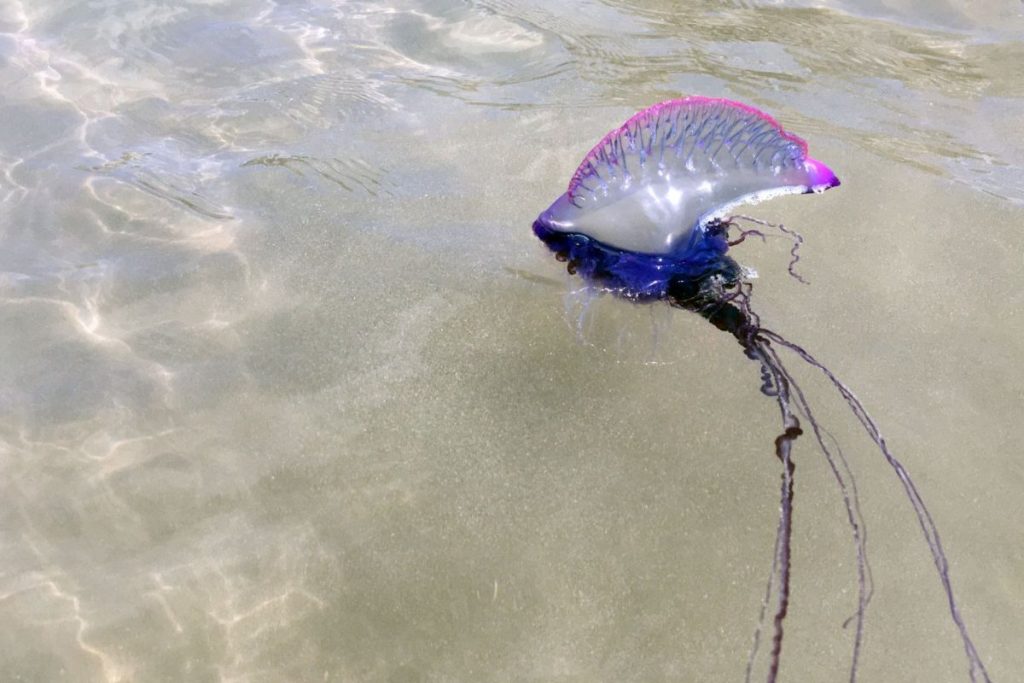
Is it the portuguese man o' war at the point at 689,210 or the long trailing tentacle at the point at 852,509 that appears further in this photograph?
the portuguese man o' war at the point at 689,210

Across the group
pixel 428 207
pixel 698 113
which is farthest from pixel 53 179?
pixel 698 113

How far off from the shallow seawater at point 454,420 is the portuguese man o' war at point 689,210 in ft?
0.26

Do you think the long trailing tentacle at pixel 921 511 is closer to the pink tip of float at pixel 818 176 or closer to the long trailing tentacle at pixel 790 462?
the long trailing tentacle at pixel 790 462

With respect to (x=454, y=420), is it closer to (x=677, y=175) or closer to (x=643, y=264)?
(x=643, y=264)

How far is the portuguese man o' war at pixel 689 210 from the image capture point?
Result: 2012mm

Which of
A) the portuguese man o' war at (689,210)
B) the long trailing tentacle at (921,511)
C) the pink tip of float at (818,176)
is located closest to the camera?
the long trailing tentacle at (921,511)

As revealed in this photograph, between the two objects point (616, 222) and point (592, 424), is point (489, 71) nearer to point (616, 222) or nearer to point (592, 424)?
point (616, 222)

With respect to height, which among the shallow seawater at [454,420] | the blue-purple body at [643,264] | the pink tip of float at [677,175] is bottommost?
the shallow seawater at [454,420]

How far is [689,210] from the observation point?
2.08 m

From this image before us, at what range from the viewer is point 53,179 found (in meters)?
2.99

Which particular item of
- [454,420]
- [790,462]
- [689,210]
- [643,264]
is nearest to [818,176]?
[689,210]

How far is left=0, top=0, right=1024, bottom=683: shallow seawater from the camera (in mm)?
1750

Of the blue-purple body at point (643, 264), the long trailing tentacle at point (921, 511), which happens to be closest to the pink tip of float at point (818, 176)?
the blue-purple body at point (643, 264)

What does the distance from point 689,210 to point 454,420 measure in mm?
818
